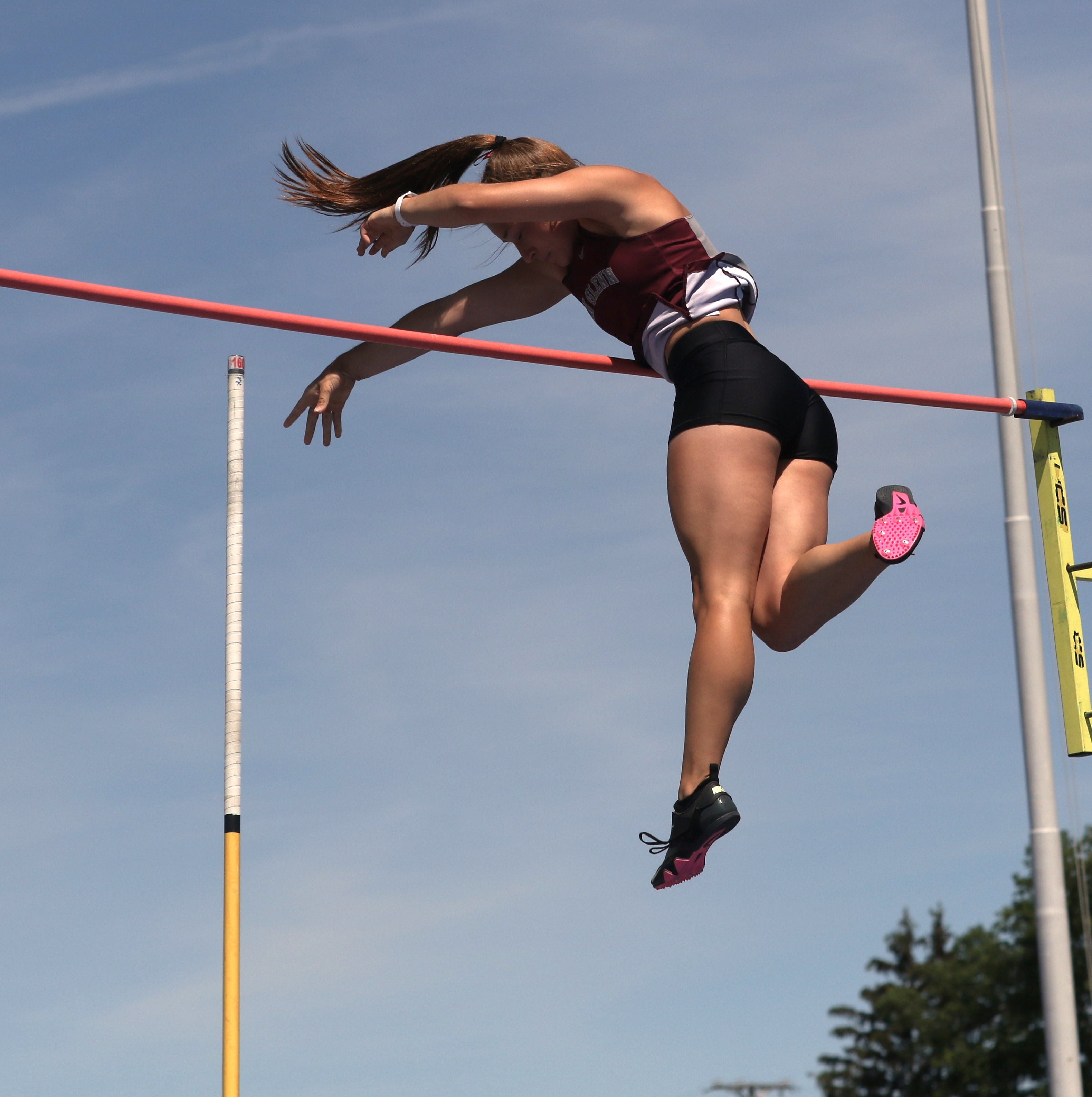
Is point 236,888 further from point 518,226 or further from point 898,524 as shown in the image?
point 898,524

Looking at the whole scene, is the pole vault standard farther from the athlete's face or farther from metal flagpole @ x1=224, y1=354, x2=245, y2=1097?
metal flagpole @ x1=224, y1=354, x2=245, y2=1097

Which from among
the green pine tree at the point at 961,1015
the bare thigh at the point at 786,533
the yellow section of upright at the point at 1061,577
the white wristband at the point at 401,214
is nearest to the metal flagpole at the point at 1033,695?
the yellow section of upright at the point at 1061,577

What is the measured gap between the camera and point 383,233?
4301 millimetres

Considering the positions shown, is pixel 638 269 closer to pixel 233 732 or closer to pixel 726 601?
pixel 726 601

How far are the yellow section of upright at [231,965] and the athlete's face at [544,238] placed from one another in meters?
2.54

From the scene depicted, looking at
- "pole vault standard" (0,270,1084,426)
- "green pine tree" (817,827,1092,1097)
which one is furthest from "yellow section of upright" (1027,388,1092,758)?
"green pine tree" (817,827,1092,1097)

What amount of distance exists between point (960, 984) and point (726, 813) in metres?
40.3

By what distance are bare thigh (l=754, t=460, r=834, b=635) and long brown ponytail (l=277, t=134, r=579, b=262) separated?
101 cm

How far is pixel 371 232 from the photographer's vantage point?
4.28 metres

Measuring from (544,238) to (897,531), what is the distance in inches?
49.2

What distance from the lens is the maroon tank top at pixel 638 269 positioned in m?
4.03

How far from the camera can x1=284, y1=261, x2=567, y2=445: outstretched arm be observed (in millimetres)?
4590

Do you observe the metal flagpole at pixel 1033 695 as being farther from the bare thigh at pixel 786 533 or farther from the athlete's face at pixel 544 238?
the athlete's face at pixel 544 238

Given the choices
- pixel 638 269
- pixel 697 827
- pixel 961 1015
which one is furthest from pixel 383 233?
pixel 961 1015
